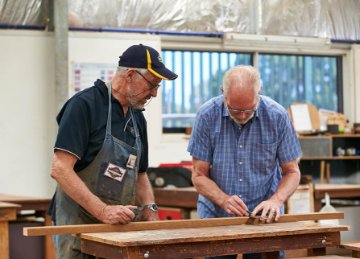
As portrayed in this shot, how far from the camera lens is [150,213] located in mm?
3672

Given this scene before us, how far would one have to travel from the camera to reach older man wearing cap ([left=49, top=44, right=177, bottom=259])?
10.9 ft

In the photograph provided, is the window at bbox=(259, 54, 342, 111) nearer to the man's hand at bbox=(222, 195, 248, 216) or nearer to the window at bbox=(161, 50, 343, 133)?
the window at bbox=(161, 50, 343, 133)

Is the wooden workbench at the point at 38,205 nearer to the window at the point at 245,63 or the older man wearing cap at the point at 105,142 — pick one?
the older man wearing cap at the point at 105,142

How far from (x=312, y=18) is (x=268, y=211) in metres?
5.27

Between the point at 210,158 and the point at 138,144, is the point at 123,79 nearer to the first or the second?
the point at 138,144

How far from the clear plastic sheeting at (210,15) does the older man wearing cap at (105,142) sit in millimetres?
4089

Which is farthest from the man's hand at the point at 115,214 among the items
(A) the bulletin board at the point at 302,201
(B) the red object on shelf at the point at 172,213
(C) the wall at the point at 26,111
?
(C) the wall at the point at 26,111

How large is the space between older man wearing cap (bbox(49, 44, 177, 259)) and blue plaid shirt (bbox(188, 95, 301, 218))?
0.39 m

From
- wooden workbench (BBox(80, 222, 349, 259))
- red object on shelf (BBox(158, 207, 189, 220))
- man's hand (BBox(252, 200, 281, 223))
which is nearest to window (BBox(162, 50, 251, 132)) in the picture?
red object on shelf (BBox(158, 207, 189, 220))

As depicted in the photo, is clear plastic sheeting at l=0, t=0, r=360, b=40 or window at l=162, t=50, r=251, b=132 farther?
window at l=162, t=50, r=251, b=132

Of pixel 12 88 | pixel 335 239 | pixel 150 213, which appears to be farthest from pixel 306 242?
pixel 12 88

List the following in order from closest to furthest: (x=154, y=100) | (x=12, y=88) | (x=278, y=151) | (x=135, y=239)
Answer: (x=135, y=239), (x=278, y=151), (x=12, y=88), (x=154, y=100)

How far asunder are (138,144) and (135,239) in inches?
27.6

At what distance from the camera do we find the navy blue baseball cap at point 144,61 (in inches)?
137
